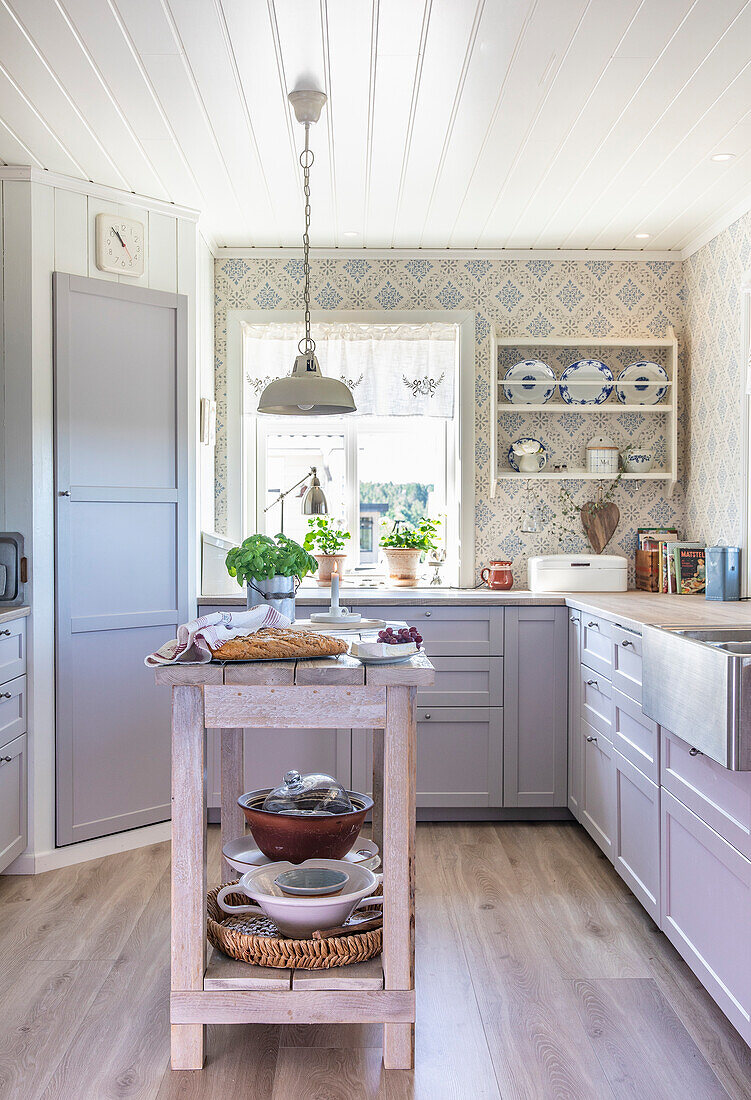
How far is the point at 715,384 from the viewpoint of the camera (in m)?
3.89

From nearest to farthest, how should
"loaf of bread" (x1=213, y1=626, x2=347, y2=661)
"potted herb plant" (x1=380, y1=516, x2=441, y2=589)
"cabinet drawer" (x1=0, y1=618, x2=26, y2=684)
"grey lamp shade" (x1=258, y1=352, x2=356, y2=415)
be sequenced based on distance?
"loaf of bread" (x1=213, y1=626, x2=347, y2=661) → "grey lamp shade" (x1=258, y1=352, x2=356, y2=415) → "cabinet drawer" (x1=0, y1=618, x2=26, y2=684) → "potted herb plant" (x1=380, y1=516, x2=441, y2=589)

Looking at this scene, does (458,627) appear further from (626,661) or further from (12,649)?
(12,649)

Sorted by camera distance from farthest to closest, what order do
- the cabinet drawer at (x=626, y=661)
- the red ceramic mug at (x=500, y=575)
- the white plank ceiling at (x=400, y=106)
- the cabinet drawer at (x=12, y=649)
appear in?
1. the red ceramic mug at (x=500, y=575)
2. the cabinet drawer at (x=12, y=649)
3. the cabinet drawer at (x=626, y=661)
4. the white plank ceiling at (x=400, y=106)

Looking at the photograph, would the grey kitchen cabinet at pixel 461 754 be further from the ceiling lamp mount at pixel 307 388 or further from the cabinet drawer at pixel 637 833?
the ceiling lamp mount at pixel 307 388

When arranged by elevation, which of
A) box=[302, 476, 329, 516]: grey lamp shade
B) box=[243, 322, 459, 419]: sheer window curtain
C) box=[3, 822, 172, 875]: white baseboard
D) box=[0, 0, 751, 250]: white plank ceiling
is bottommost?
box=[3, 822, 172, 875]: white baseboard

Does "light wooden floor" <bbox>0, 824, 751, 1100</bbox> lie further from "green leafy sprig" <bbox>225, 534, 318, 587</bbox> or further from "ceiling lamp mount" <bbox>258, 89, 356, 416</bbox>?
"ceiling lamp mount" <bbox>258, 89, 356, 416</bbox>

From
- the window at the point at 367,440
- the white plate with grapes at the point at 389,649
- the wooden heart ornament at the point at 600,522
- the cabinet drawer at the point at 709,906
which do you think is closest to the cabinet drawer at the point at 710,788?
the cabinet drawer at the point at 709,906

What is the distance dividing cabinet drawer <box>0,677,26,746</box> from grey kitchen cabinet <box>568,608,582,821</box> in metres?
2.15

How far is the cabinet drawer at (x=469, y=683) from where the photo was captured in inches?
146

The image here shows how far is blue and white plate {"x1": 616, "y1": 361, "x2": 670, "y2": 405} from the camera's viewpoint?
13.7 ft

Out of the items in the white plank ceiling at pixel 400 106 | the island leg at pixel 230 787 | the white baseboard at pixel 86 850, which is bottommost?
the white baseboard at pixel 86 850

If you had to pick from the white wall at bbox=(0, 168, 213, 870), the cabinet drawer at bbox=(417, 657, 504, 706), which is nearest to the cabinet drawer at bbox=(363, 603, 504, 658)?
the cabinet drawer at bbox=(417, 657, 504, 706)

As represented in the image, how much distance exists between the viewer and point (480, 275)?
4.31 metres

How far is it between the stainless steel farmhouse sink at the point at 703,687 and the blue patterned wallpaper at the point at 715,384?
1329 millimetres
